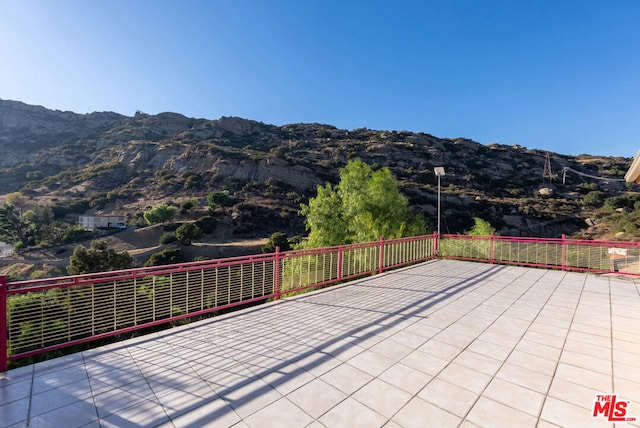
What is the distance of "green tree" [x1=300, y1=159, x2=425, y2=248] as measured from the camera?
14969mm

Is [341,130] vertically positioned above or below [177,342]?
above

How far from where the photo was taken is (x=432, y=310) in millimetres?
5262

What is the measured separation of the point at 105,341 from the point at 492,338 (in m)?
10.9

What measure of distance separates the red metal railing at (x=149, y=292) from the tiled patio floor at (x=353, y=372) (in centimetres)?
42

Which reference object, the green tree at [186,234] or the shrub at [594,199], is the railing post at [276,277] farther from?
the shrub at [594,199]

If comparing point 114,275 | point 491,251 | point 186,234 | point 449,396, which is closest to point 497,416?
point 449,396

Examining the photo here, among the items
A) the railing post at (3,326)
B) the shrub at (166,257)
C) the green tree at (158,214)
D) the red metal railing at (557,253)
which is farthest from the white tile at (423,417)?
the green tree at (158,214)

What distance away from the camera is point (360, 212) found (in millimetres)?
15203

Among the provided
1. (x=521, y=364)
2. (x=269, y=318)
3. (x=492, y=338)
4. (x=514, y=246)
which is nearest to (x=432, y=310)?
(x=492, y=338)

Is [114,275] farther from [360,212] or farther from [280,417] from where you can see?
[360,212]

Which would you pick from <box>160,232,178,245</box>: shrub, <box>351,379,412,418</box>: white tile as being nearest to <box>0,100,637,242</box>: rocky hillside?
<box>160,232,178,245</box>: shrub

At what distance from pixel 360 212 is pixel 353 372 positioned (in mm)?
12333

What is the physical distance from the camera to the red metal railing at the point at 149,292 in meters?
3.48

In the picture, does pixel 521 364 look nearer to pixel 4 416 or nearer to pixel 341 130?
pixel 4 416
